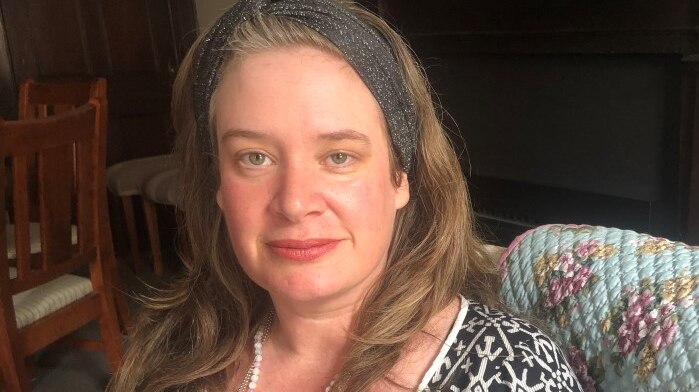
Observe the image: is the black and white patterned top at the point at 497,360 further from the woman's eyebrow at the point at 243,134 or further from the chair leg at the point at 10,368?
the chair leg at the point at 10,368

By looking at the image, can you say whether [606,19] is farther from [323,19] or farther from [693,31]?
[323,19]

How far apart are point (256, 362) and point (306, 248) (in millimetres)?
281

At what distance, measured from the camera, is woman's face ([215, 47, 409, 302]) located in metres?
0.78

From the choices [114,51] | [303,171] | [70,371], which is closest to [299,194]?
[303,171]

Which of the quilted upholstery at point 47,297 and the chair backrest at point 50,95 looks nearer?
the quilted upholstery at point 47,297

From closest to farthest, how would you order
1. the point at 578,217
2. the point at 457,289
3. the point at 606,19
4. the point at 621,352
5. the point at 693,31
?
the point at 621,352 → the point at 457,289 → the point at 693,31 → the point at 606,19 → the point at 578,217

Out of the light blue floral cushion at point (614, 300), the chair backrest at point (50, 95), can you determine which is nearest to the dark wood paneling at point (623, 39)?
the light blue floral cushion at point (614, 300)

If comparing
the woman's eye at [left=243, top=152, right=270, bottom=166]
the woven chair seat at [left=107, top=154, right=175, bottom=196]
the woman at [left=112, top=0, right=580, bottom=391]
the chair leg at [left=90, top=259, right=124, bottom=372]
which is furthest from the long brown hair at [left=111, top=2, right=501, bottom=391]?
the woven chair seat at [left=107, top=154, right=175, bottom=196]

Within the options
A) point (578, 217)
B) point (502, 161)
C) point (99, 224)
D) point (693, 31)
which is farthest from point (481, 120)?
point (99, 224)

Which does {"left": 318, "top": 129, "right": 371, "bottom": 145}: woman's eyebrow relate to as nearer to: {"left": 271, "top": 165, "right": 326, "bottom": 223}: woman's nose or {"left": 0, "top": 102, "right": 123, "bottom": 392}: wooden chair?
{"left": 271, "top": 165, "right": 326, "bottom": 223}: woman's nose

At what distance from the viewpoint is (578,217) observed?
250 centimetres

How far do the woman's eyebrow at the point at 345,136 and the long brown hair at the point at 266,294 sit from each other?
0.27 ft

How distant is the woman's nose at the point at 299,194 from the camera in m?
0.77

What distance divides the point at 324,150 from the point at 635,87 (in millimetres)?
1773
